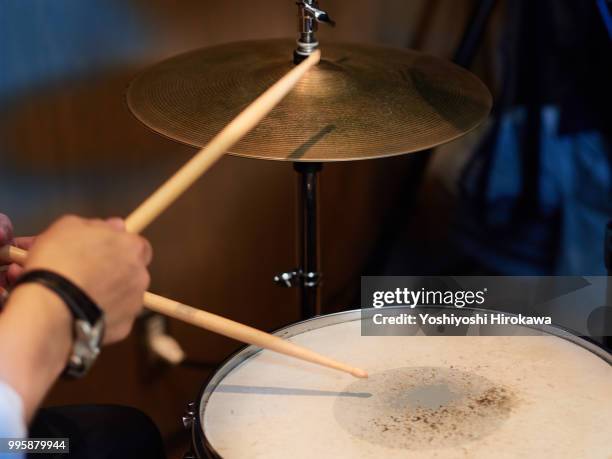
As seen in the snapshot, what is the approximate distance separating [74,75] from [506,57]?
3.62 ft

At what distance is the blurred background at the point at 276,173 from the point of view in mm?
1311

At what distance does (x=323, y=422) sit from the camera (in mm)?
903

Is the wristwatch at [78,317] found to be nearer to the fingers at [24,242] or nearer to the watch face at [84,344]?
the watch face at [84,344]

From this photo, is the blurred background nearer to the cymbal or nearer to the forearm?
the cymbal

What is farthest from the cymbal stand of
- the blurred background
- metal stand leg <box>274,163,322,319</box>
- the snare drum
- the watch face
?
the watch face

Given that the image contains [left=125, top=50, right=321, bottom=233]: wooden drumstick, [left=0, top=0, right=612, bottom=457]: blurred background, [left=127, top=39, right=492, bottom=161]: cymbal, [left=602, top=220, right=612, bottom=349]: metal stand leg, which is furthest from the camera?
[left=0, top=0, right=612, bottom=457]: blurred background

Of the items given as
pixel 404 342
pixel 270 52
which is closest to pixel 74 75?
pixel 270 52

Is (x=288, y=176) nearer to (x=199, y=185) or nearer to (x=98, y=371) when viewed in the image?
(x=199, y=185)

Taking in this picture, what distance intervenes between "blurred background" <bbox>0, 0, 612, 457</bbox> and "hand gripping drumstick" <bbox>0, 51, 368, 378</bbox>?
491 mm

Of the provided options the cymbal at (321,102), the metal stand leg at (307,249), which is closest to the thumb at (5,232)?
the cymbal at (321,102)

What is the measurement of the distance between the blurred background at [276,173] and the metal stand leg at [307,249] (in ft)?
1.06

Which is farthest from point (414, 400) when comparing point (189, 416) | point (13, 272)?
point (13, 272)

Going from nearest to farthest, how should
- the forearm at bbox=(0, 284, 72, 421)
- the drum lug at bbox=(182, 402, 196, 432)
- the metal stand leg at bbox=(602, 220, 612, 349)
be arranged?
the forearm at bbox=(0, 284, 72, 421)
the drum lug at bbox=(182, 402, 196, 432)
the metal stand leg at bbox=(602, 220, 612, 349)

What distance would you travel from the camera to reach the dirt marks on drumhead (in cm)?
88
